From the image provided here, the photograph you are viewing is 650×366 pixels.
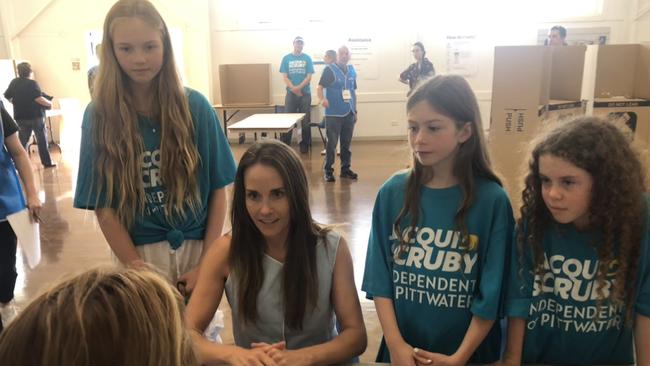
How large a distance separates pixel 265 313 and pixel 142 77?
2.44 ft

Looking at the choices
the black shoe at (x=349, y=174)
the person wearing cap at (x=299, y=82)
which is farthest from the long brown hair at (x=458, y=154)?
the person wearing cap at (x=299, y=82)

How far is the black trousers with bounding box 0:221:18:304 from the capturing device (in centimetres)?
208

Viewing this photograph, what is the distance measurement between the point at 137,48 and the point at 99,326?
3.26 ft

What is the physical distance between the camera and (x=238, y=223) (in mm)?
1354

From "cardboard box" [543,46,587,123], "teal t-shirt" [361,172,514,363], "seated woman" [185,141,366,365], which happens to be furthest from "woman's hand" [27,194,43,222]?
"cardboard box" [543,46,587,123]

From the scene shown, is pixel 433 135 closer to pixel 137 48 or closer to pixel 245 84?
pixel 137 48

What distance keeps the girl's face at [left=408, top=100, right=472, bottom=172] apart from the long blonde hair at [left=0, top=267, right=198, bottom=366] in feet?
2.64

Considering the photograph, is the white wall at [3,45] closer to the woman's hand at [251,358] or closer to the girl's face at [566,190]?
the woman's hand at [251,358]

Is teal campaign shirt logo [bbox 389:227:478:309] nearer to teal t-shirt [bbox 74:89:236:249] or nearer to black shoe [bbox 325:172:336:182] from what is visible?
teal t-shirt [bbox 74:89:236:249]

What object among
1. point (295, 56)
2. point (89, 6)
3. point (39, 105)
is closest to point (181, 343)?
point (39, 105)

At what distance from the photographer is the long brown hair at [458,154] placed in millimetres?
1263

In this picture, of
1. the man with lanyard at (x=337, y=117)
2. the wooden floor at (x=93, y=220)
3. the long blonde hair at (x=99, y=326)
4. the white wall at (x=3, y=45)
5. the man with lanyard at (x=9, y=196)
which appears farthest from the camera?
the white wall at (x=3, y=45)

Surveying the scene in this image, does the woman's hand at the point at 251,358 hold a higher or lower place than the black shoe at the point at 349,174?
higher

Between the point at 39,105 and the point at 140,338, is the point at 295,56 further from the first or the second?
the point at 140,338
